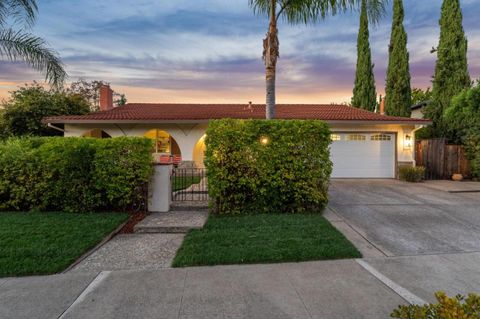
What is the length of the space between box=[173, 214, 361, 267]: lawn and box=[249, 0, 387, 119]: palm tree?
187 inches

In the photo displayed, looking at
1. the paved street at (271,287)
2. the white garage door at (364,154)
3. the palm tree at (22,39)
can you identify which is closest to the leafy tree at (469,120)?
the white garage door at (364,154)

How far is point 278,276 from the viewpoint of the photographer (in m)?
3.26

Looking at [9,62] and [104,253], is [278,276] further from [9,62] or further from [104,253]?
[9,62]

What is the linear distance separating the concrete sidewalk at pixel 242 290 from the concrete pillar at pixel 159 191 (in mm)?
3098

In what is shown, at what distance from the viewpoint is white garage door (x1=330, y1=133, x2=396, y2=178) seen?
12141mm

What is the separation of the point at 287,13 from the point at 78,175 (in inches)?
340

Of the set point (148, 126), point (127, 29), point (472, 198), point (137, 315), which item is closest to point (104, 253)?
point (137, 315)

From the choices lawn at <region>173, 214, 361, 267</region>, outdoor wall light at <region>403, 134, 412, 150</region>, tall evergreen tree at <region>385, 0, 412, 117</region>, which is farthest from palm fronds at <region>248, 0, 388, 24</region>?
tall evergreen tree at <region>385, 0, 412, 117</region>

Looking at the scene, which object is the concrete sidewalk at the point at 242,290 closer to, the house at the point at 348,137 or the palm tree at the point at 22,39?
the palm tree at the point at 22,39

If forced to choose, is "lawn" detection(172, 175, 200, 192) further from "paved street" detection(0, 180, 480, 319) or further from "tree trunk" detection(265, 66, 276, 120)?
"paved street" detection(0, 180, 480, 319)

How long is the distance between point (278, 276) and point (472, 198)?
8.58 meters

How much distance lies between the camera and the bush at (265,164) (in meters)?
6.02

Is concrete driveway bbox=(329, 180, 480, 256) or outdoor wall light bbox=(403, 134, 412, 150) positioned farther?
outdoor wall light bbox=(403, 134, 412, 150)

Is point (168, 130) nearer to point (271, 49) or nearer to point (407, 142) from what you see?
point (271, 49)
